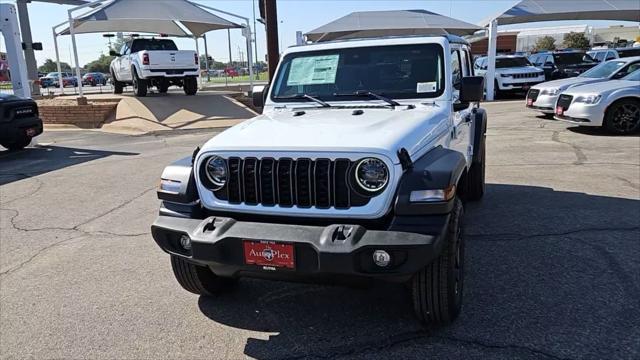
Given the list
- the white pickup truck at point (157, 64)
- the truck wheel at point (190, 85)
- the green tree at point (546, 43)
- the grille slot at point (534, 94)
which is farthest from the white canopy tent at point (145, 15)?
the green tree at point (546, 43)

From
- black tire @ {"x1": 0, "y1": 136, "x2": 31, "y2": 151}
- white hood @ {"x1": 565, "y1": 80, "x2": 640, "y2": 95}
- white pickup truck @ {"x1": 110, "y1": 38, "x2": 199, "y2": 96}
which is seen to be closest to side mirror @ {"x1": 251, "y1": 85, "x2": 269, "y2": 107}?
white hood @ {"x1": 565, "y1": 80, "x2": 640, "y2": 95}

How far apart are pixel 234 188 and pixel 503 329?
1.86 meters

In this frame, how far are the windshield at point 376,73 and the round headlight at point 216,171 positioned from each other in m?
1.38

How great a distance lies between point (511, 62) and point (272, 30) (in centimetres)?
1162

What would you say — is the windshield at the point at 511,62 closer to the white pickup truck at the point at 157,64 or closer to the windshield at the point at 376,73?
the white pickup truck at the point at 157,64

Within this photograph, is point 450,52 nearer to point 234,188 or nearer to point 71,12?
point 234,188

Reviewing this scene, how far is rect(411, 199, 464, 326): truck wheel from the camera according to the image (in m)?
2.85

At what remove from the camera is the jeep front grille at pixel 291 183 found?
2.83 m

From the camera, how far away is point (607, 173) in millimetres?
7102

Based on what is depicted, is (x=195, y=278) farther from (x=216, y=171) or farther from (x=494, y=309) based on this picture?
(x=494, y=309)

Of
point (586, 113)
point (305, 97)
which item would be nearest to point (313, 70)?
point (305, 97)

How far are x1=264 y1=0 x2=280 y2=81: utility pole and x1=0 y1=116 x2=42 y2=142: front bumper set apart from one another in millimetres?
5451

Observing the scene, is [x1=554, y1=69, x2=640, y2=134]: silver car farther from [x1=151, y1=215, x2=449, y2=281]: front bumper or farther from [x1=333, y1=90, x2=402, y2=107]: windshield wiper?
[x1=151, y1=215, x2=449, y2=281]: front bumper

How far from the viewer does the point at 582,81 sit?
1159 cm
